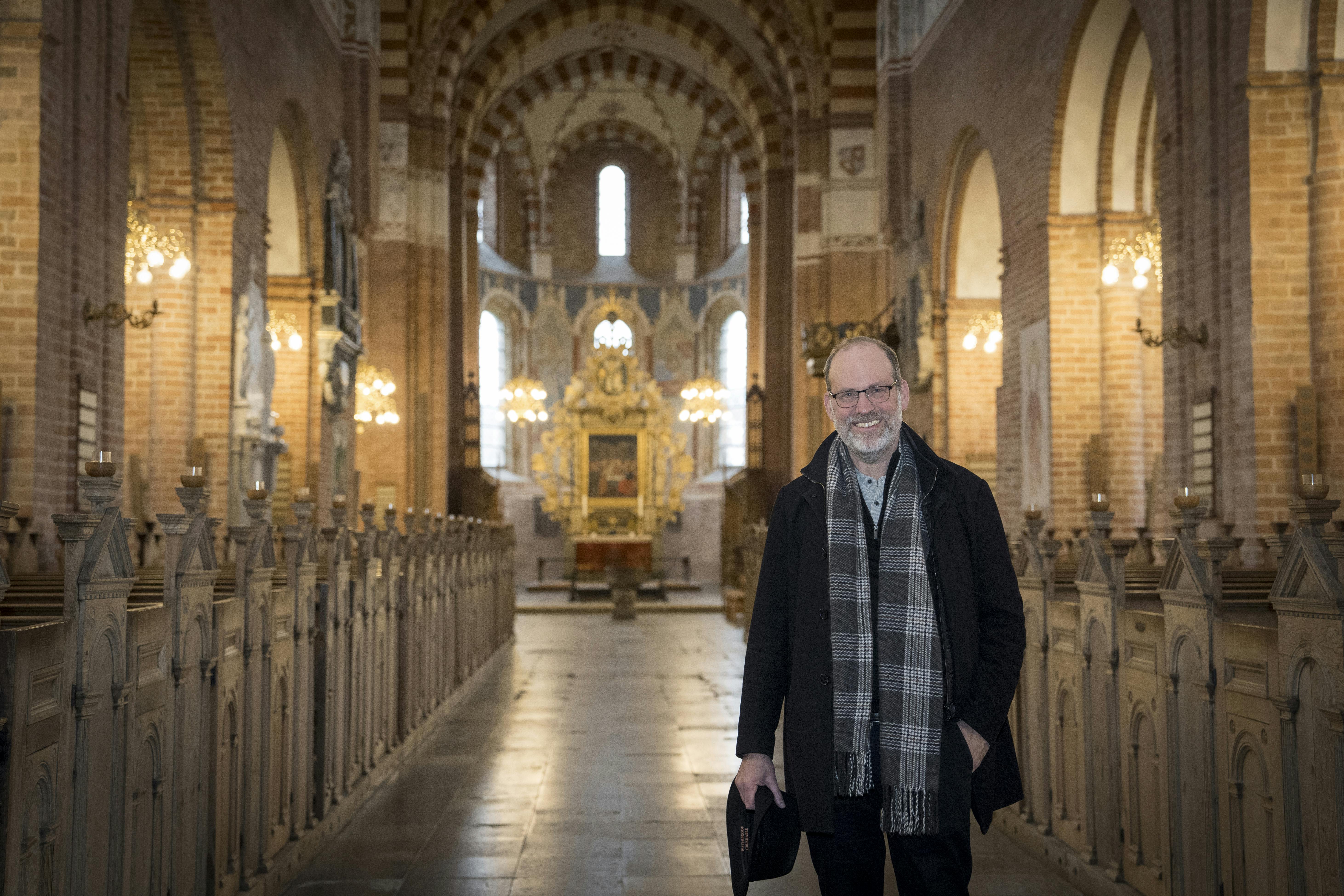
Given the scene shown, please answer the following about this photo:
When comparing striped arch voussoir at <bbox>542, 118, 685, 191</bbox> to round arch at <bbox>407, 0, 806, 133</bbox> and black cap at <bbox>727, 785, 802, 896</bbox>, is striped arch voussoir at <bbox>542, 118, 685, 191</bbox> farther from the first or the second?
black cap at <bbox>727, 785, 802, 896</bbox>

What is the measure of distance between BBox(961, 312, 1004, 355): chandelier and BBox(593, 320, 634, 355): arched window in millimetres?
12612

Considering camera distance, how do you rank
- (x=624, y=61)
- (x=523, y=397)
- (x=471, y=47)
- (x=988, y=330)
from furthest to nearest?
(x=624, y=61) → (x=523, y=397) → (x=471, y=47) → (x=988, y=330)

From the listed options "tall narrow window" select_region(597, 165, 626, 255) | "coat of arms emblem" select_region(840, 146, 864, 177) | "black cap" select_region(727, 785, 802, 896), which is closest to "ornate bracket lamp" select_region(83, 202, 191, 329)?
"black cap" select_region(727, 785, 802, 896)

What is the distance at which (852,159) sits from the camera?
795 inches

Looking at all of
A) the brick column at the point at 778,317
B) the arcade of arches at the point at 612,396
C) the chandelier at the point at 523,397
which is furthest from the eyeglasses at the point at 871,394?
the chandelier at the point at 523,397

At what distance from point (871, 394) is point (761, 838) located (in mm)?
981

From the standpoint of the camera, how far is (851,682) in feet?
8.75

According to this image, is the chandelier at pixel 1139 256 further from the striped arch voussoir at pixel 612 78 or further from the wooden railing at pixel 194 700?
the striped arch voussoir at pixel 612 78

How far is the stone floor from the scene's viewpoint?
484 cm

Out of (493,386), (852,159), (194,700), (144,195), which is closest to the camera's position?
(194,700)

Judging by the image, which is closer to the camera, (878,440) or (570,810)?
(878,440)

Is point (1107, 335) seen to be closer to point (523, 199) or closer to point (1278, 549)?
point (1278, 549)

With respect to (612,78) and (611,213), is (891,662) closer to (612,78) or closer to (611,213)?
(612,78)

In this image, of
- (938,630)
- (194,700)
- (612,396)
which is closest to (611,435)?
(612,396)
